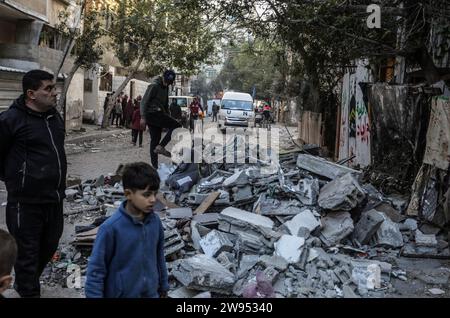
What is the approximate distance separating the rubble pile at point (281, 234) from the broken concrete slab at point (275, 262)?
0.01 m

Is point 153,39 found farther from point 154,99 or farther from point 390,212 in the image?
point 390,212

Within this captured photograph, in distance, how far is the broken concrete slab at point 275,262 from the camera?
4.85 metres

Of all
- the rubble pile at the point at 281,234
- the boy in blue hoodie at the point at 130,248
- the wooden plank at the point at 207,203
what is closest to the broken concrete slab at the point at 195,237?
the rubble pile at the point at 281,234

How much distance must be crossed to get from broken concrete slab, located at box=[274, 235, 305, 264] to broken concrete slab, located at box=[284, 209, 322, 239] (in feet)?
1.40

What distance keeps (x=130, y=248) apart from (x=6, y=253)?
2.15 ft

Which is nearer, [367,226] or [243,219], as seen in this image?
[243,219]

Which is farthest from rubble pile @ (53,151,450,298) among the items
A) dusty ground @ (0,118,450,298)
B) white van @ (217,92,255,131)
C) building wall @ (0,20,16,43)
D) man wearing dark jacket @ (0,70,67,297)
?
white van @ (217,92,255,131)

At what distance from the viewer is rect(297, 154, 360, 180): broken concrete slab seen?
7.51m

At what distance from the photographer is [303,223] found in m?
5.88

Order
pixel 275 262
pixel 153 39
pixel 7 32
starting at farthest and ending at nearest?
pixel 153 39, pixel 7 32, pixel 275 262

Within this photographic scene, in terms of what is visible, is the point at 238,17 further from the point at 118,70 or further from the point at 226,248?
the point at 118,70

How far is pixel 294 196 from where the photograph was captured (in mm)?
6766

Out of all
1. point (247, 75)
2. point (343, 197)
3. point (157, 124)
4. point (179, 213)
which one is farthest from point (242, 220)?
point (247, 75)

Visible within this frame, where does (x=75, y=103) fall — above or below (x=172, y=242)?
above
